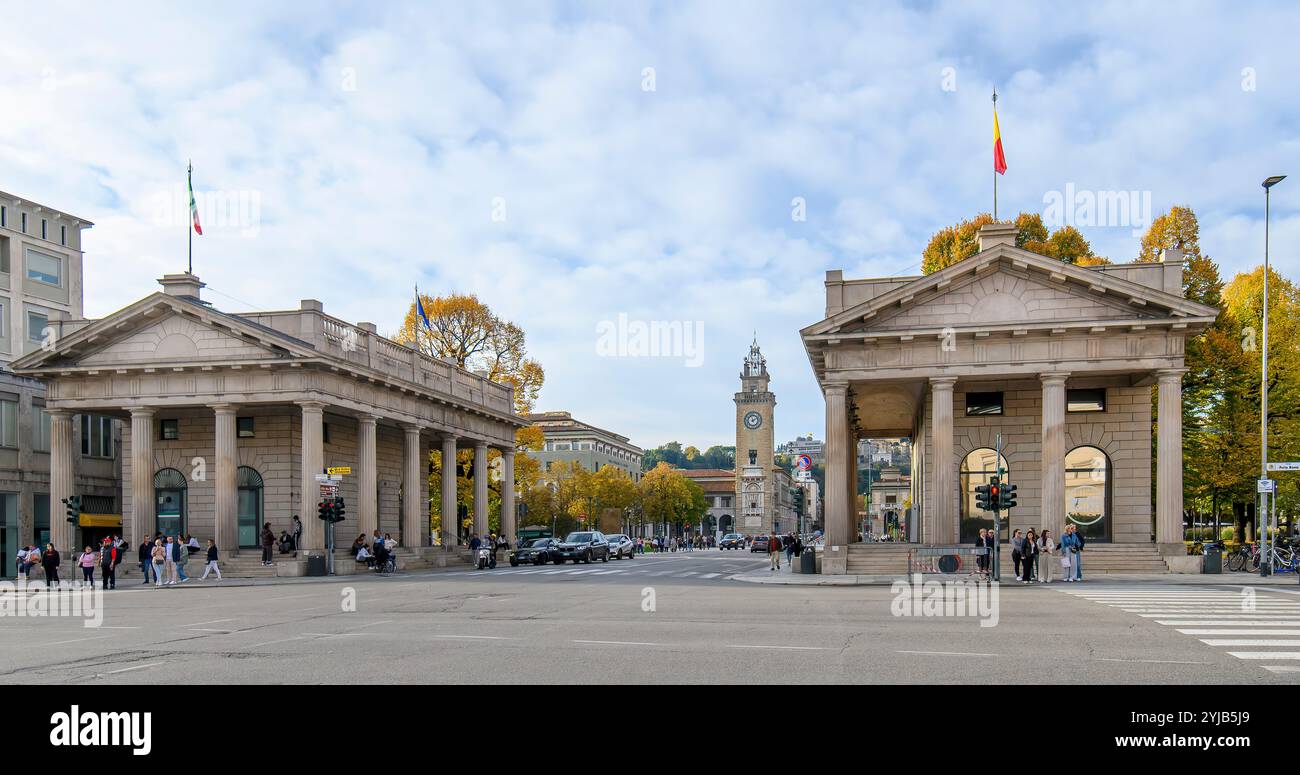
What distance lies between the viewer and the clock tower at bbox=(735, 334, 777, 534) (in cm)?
17462

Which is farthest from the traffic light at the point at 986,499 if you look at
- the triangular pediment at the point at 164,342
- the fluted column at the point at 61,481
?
the fluted column at the point at 61,481

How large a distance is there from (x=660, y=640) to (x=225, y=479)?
31918mm

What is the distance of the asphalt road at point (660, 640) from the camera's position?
12383 mm

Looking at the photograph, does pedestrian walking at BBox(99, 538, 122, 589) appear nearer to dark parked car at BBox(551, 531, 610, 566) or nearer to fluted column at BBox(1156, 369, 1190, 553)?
dark parked car at BBox(551, 531, 610, 566)

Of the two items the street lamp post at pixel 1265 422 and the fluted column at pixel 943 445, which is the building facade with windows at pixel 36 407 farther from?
the street lamp post at pixel 1265 422

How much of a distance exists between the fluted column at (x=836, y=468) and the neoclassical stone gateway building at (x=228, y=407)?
19.8 m

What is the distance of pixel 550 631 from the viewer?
17.6m

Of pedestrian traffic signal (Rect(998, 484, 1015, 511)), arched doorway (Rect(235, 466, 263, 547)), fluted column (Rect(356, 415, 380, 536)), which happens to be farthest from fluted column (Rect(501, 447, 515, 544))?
pedestrian traffic signal (Rect(998, 484, 1015, 511))

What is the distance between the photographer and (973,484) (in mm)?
42344

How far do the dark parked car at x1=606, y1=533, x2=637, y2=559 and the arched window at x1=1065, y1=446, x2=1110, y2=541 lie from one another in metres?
34.9

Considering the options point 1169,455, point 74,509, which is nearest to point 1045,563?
point 1169,455
